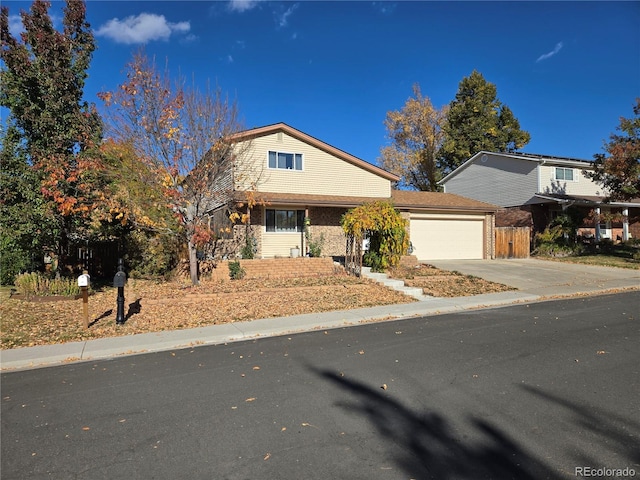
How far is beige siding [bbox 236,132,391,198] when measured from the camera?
17.8 metres

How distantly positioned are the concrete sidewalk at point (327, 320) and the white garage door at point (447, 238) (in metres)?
5.08

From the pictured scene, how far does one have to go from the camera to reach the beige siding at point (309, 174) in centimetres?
1781

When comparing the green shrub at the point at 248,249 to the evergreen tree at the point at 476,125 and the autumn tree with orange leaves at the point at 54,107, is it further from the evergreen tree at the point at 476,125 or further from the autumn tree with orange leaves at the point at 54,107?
the evergreen tree at the point at 476,125

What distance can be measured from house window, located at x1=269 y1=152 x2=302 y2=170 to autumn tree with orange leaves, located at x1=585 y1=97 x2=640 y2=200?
14.9m

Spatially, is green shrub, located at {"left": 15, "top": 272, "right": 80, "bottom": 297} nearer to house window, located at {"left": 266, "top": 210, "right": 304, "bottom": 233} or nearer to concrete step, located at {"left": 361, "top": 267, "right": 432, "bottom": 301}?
house window, located at {"left": 266, "top": 210, "right": 304, "bottom": 233}

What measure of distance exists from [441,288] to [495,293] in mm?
1596

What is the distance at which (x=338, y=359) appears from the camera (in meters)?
6.11

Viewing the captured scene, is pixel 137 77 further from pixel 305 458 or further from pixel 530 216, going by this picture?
pixel 530 216

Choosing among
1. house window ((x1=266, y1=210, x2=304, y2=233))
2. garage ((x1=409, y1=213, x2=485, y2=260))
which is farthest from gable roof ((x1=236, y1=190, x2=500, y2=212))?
house window ((x1=266, y1=210, x2=304, y2=233))

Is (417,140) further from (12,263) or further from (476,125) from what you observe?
(12,263)

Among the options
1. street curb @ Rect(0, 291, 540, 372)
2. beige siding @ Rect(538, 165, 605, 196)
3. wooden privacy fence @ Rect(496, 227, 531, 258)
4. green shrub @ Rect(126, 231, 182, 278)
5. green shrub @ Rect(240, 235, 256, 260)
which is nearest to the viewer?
street curb @ Rect(0, 291, 540, 372)

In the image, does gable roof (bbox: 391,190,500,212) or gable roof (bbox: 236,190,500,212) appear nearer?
gable roof (bbox: 236,190,500,212)

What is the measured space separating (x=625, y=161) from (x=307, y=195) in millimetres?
14916

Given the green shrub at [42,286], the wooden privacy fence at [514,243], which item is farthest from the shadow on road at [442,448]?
the wooden privacy fence at [514,243]
